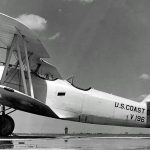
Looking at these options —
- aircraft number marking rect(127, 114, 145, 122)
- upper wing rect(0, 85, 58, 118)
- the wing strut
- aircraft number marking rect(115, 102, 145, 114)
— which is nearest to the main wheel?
upper wing rect(0, 85, 58, 118)

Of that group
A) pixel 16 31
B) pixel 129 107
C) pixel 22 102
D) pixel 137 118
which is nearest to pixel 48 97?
pixel 22 102

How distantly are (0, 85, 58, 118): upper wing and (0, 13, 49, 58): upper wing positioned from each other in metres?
2.34

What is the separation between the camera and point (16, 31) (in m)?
11.4

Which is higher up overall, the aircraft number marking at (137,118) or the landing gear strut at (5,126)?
the aircraft number marking at (137,118)

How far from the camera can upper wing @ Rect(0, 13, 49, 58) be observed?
35.0 ft

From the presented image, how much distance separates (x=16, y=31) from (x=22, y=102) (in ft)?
8.67

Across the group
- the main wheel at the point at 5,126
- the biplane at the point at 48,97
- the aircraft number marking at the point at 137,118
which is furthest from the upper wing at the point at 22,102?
the aircraft number marking at the point at 137,118

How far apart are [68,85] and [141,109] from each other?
11.5ft

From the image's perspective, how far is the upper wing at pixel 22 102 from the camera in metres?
10.1

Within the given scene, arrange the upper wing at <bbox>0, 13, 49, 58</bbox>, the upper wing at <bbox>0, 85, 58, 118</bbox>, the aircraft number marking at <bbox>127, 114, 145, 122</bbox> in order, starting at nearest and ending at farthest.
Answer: the upper wing at <bbox>0, 85, 58, 118</bbox> → the upper wing at <bbox>0, 13, 49, 58</bbox> → the aircraft number marking at <bbox>127, 114, 145, 122</bbox>

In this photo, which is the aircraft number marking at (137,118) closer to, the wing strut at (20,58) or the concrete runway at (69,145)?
the concrete runway at (69,145)

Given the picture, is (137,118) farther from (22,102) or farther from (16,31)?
(16,31)

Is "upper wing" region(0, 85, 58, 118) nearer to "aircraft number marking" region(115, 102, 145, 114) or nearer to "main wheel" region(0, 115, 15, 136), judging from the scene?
"main wheel" region(0, 115, 15, 136)

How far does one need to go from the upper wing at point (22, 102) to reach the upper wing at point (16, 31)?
7.68 ft
